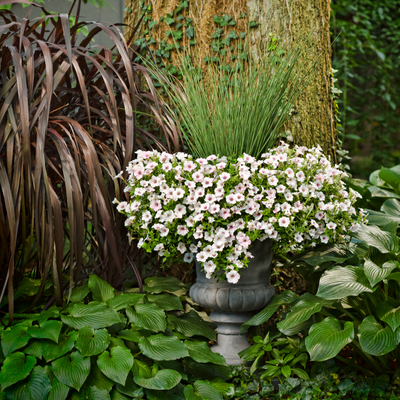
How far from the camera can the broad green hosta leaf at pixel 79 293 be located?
154 centimetres

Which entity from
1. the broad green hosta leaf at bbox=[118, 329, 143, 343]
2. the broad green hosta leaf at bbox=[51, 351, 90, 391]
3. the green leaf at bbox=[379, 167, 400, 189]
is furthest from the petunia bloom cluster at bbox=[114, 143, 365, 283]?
the green leaf at bbox=[379, 167, 400, 189]

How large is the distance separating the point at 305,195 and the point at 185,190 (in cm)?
43

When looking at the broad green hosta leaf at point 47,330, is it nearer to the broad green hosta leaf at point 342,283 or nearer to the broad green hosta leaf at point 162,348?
the broad green hosta leaf at point 162,348

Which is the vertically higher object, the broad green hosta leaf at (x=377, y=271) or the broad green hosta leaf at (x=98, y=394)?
the broad green hosta leaf at (x=377, y=271)

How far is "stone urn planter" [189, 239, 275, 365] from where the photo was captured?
1.60 meters

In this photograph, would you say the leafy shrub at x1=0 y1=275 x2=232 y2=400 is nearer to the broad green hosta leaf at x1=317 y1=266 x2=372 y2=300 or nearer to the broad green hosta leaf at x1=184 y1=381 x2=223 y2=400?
the broad green hosta leaf at x1=184 y1=381 x2=223 y2=400

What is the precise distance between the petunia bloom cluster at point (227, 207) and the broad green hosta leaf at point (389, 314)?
0.29m

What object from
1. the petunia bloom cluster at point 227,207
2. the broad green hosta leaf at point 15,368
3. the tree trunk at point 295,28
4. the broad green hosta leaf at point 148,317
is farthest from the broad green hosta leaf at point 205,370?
the tree trunk at point 295,28

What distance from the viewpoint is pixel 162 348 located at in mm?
1381

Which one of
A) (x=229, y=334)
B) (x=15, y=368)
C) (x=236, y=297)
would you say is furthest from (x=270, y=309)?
(x=15, y=368)

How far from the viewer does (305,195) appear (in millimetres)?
1567

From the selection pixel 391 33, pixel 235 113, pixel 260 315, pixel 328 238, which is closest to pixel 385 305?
pixel 328 238

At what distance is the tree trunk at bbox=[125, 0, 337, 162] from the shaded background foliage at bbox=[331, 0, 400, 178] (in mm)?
2444

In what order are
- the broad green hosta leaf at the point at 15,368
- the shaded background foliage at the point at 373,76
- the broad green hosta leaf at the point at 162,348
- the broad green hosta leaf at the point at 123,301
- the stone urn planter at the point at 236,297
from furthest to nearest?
the shaded background foliage at the point at 373,76, the stone urn planter at the point at 236,297, the broad green hosta leaf at the point at 123,301, the broad green hosta leaf at the point at 162,348, the broad green hosta leaf at the point at 15,368
